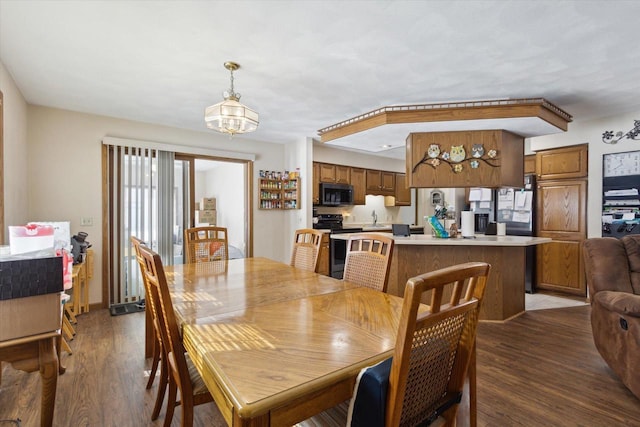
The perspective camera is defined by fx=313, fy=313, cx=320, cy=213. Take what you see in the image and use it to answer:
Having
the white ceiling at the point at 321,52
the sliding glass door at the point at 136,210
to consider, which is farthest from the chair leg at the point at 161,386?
the sliding glass door at the point at 136,210

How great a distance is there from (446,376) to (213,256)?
248 cm

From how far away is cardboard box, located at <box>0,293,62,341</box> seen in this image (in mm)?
1167

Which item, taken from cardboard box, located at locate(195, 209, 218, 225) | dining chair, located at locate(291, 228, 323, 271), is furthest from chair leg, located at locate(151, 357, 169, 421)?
cardboard box, located at locate(195, 209, 218, 225)

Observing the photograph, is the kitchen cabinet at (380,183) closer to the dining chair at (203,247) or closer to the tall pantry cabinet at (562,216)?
the tall pantry cabinet at (562,216)

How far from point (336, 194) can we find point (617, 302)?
13.2ft

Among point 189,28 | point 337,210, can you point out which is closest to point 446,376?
point 189,28

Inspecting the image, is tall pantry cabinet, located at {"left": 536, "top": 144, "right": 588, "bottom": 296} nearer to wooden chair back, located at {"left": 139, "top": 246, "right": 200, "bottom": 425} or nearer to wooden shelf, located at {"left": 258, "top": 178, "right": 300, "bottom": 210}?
wooden shelf, located at {"left": 258, "top": 178, "right": 300, "bottom": 210}

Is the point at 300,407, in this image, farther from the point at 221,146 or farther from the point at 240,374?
the point at 221,146

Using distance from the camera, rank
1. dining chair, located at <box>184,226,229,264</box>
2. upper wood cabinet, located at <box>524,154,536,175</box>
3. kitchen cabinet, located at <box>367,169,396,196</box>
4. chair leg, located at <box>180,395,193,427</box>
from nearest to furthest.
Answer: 1. chair leg, located at <box>180,395,193,427</box>
2. dining chair, located at <box>184,226,229,264</box>
3. upper wood cabinet, located at <box>524,154,536,175</box>
4. kitchen cabinet, located at <box>367,169,396,196</box>

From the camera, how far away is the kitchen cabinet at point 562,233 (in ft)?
14.0

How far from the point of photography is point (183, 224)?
14.7 ft

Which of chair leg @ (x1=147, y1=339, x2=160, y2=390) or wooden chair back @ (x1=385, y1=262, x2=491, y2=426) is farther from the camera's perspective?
chair leg @ (x1=147, y1=339, x2=160, y2=390)

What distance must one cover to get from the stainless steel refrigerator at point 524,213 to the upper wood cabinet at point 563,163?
193 millimetres

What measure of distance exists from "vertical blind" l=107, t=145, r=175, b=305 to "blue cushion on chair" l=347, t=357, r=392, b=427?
3925 mm
